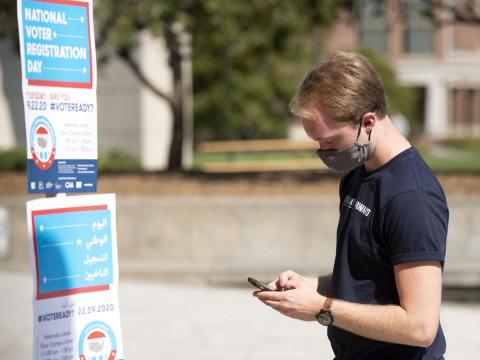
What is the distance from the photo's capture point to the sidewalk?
737 cm

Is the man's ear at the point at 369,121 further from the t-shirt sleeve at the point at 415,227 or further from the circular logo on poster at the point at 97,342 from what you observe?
the circular logo on poster at the point at 97,342

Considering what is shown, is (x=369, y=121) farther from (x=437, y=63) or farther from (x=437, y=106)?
(x=437, y=63)

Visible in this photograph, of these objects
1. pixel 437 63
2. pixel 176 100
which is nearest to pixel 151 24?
pixel 176 100

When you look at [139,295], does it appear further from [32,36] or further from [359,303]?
[359,303]

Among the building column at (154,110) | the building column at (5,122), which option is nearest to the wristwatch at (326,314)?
the building column at (154,110)

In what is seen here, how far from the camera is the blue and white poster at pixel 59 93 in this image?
3.55m

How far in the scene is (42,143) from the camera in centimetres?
359

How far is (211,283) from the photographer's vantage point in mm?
11070

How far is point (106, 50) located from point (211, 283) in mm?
10730

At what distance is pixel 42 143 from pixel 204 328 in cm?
493

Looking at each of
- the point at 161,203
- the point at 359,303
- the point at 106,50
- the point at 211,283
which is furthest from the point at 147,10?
the point at 359,303

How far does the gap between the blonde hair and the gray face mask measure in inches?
3.0

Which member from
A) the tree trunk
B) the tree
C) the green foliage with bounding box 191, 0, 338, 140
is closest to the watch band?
the tree

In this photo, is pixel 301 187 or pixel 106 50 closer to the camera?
pixel 301 187
